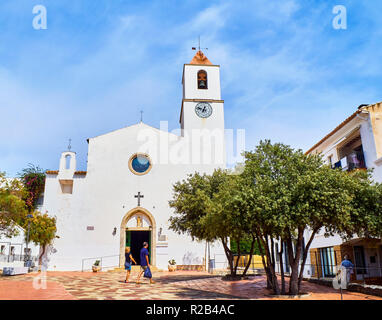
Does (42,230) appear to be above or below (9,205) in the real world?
below

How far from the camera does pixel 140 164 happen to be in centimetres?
2672

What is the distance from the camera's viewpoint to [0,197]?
16.5 m

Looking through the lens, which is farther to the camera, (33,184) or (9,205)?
(33,184)

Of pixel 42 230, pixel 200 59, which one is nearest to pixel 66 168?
pixel 42 230

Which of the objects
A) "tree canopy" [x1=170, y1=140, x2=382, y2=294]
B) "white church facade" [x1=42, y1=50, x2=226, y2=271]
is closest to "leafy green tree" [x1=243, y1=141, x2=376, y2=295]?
"tree canopy" [x1=170, y1=140, x2=382, y2=294]

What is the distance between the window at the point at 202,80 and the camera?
2947 centimetres

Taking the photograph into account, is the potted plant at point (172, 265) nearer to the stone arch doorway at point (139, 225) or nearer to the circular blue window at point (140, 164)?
the stone arch doorway at point (139, 225)

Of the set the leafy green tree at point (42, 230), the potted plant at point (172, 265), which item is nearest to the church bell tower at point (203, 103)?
the potted plant at point (172, 265)

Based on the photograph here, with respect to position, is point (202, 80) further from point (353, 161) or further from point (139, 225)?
point (353, 161)

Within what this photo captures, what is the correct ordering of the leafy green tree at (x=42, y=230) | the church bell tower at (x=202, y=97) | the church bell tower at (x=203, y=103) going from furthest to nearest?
1. the church bell tower at (x=202, y=97)
2. the church bell tower at (x=203, y=103)
3. the leafy green tree at (x=42, y=230)

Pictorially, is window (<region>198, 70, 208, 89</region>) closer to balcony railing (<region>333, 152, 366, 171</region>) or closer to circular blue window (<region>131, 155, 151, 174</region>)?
circular blue window (<region>131, 155, 151, 174</region>)

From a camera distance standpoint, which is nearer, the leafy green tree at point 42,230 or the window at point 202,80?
the leafy green tree at point 42,230

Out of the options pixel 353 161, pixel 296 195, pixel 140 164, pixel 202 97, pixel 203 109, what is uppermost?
pixel 202 97
